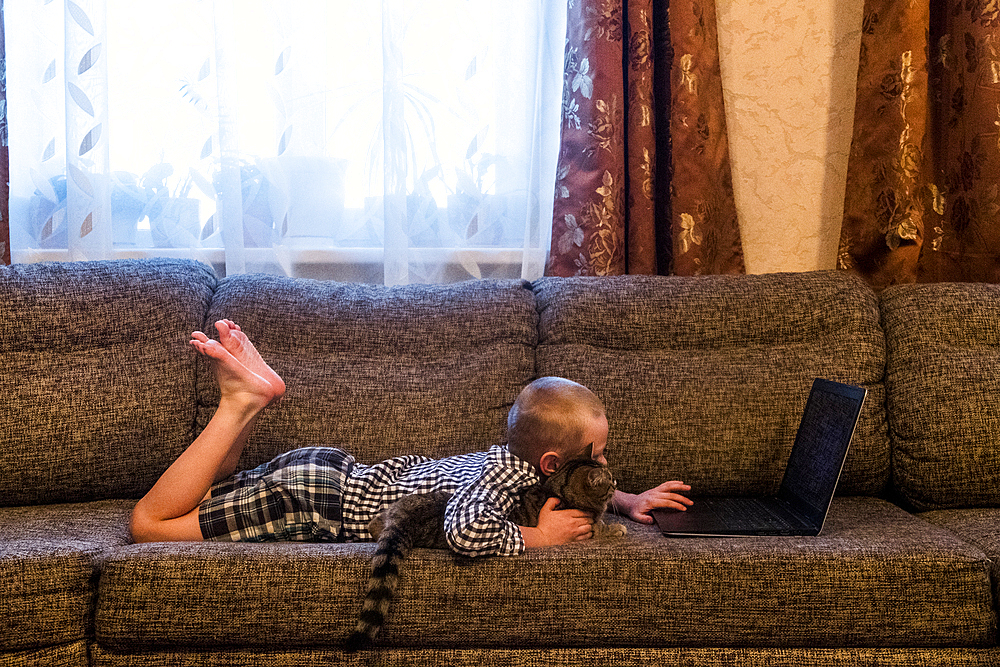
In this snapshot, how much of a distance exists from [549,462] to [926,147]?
1615 millimetres

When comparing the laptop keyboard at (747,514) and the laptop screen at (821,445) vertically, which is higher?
the laptop screen at (821,445)

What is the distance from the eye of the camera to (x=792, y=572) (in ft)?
4.49

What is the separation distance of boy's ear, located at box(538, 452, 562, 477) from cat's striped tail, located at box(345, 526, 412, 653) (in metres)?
0.32

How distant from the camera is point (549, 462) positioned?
5.06 feet

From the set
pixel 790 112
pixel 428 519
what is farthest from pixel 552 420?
pixel 790 112

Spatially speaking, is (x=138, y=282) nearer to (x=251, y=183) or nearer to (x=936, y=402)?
(x=251, y=183)

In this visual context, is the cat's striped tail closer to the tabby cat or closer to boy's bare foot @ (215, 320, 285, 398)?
the tabby cat

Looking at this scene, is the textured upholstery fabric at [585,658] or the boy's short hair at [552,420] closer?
the textured upholstery fabric at [585,658]

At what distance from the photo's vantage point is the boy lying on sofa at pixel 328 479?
60.0 inches

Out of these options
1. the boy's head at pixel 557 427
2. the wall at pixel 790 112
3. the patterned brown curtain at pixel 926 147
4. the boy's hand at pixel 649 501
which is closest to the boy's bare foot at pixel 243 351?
the boy's head at pixel 557 427

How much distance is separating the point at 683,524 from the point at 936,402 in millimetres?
711

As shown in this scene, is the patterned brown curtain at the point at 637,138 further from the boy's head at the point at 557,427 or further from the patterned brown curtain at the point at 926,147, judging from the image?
the boy's head at the point at 557,427

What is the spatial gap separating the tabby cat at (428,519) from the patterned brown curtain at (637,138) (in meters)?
0.94

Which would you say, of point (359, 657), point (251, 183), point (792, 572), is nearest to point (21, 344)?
point (251, 183)
